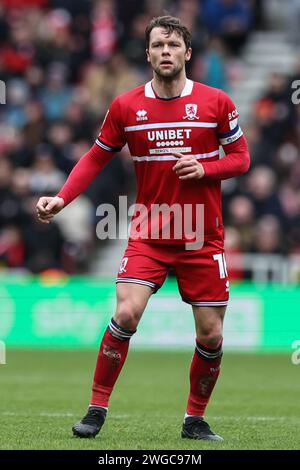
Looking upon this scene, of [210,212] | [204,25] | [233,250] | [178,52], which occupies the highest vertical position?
[204,25]

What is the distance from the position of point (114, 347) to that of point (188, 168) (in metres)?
1.25

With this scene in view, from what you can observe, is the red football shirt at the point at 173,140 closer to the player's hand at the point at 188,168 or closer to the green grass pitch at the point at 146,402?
the player's hand at the point at 188,168

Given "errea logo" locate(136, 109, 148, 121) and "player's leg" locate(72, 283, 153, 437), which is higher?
"errea logo" locate(136, 109, 148, 121)

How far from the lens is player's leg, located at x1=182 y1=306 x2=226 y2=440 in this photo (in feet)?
26.7

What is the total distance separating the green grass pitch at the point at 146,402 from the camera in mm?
7941

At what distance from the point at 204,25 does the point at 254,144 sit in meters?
3.42

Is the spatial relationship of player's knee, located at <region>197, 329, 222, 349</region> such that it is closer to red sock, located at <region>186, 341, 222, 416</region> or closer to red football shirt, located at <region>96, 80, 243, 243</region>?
red sock, located at <region>186, 341, 222, 416</region>

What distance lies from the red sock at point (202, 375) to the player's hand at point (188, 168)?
3.85 feet

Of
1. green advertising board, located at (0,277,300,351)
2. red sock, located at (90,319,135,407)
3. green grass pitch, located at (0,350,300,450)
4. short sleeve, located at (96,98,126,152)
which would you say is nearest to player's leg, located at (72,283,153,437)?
red sock, located at (90,319,135,407)

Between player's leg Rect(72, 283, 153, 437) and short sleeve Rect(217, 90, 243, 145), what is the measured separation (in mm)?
1113

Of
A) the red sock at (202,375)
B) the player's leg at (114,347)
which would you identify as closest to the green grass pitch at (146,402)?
the player's leg at (114,347)

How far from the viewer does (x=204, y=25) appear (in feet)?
69.6
